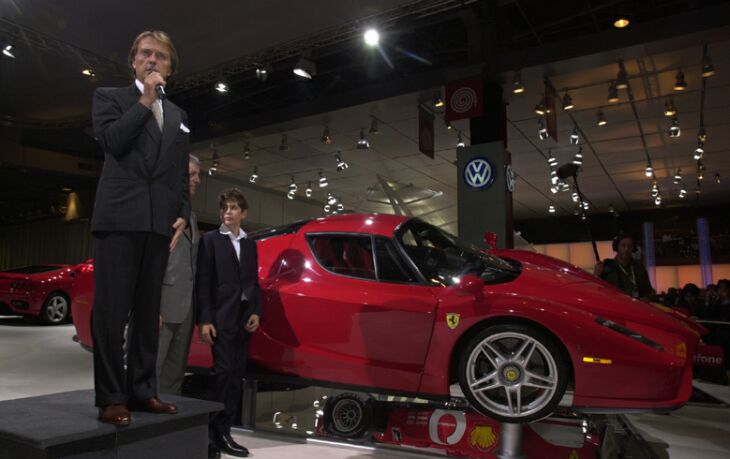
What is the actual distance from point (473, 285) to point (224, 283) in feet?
4.10

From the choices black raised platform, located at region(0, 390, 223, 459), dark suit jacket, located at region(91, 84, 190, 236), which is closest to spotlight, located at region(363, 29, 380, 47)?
dark suit jacket, located at region(91, 84, 190, 236)

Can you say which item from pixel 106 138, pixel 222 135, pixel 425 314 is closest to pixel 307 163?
pixel 222 135

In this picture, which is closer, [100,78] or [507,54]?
[507,54]

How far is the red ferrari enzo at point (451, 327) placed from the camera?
2424 mm

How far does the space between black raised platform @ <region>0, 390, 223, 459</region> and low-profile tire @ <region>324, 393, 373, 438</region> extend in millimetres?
1205

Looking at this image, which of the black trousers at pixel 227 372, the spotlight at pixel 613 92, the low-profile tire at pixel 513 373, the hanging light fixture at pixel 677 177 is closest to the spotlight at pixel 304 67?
the spotlight at pixel 613 92

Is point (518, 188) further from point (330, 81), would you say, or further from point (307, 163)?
point (330, 81)

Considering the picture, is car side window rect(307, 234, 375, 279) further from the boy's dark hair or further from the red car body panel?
the red car body panel

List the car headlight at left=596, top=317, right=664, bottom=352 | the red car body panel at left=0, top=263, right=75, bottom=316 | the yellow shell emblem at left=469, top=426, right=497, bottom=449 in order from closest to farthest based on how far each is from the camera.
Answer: the car headlight at left=596, top=317, right=664, bottom=352, the yellow shell emblem at left=469, top=426, right=497, bottom=449, the red car body panel at left=0, top=263, right=75, bottom=316

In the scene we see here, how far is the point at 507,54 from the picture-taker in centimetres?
657

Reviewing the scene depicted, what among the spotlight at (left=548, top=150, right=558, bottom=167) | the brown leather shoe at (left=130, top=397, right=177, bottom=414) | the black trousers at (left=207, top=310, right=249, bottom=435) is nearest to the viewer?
the brown leather shoe at (left=130, top=397, right=177, bottom=414)

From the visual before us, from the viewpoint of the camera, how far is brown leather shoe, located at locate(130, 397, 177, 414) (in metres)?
1.70

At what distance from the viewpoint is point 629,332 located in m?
2.44

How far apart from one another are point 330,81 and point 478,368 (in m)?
7.67
